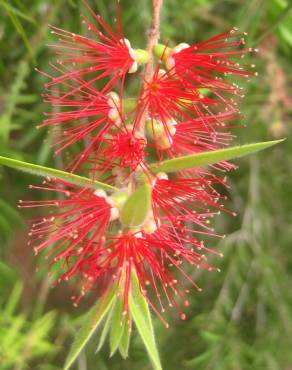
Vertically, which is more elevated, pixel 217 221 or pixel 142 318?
pixel 217 221

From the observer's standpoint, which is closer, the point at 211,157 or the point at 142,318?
the point at 211,157

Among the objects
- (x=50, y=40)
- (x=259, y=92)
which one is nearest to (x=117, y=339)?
(x=50, y=40)

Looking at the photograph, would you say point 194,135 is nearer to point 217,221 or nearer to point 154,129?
point 154,129

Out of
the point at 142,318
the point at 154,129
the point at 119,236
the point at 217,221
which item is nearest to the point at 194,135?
the point at 154,129

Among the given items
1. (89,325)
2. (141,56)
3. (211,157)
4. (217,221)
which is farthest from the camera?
(217,221)

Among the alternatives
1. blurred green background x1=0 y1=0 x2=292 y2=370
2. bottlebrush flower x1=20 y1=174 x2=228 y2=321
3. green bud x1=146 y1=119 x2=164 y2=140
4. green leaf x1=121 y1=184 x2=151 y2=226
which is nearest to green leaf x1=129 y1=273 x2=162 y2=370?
bottlebrush flower x1=20 y1=174 x2=228 y2=321

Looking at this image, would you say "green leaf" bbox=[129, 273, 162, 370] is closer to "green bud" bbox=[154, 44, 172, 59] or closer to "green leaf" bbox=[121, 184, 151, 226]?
"green leaf" bbox=[121, 184, 151, 226]
